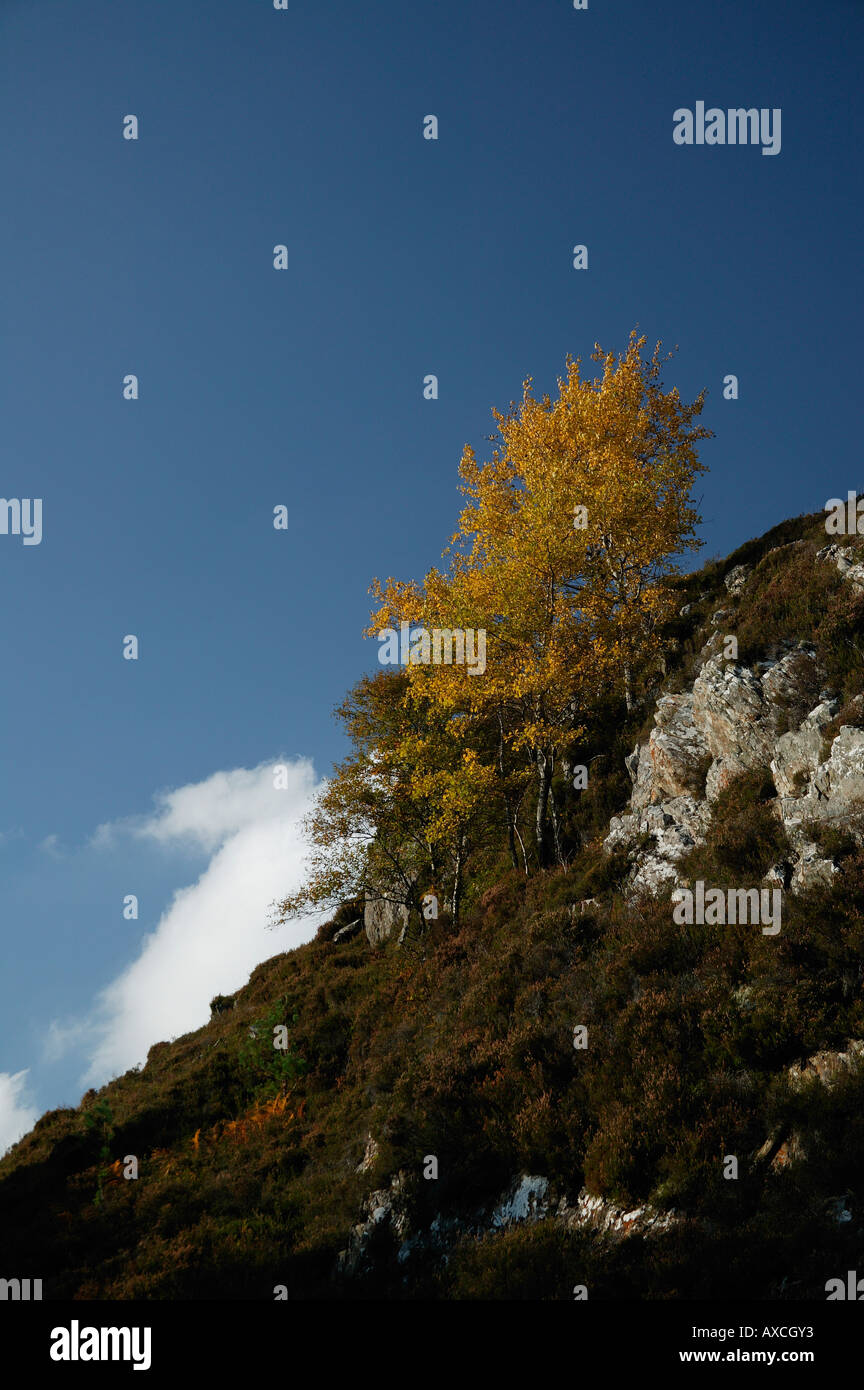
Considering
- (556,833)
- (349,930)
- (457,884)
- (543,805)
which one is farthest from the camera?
(349,930)

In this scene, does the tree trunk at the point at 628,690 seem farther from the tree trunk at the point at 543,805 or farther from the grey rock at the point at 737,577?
the grey rock at the point at 737,577

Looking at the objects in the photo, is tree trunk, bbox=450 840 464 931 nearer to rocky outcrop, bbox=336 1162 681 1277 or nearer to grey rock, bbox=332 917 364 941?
grey rock, bbox=332 917 364 941

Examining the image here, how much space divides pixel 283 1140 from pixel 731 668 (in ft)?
50.7

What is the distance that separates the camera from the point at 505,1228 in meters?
10.8

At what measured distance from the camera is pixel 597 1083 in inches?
467

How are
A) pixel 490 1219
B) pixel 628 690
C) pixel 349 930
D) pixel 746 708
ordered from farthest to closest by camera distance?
pixel 349 930 < pixel 628 690 < pixel 746 708 < pixel 490 1219

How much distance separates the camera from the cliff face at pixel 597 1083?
944 centimetres

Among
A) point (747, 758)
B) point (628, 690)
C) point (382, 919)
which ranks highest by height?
point (628, 690)

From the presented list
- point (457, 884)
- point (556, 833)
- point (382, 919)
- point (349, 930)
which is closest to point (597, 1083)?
point (556, 833)

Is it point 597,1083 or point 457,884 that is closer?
point 597,1083

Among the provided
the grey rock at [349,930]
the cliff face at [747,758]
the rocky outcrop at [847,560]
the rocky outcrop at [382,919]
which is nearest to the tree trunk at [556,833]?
the cliff face at [747,758]

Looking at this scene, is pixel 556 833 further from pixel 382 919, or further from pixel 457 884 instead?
pixel 382 919
